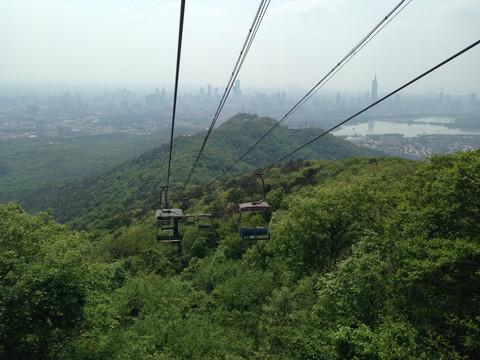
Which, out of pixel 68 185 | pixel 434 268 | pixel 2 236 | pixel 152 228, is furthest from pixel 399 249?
pixel 68 185

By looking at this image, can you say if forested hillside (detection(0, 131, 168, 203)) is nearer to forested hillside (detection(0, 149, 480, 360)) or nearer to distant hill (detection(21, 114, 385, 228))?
distant hill (detection(21, 114, 385, 228))

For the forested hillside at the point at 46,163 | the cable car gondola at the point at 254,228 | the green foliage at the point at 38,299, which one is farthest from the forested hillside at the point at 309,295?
the forested hillside at the point at 46,163

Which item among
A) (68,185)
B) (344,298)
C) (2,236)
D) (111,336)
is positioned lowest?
(68,185)

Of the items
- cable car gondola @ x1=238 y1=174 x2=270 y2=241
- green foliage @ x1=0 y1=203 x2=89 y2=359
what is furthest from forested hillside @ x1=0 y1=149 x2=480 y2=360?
cable car gondola @ x1=238 y1=174 x2=270 y2=241

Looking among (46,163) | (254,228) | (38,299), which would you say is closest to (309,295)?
(254,228)

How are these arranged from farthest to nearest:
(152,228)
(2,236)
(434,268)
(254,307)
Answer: (152,228), (254,307), (2,236), (434,268)

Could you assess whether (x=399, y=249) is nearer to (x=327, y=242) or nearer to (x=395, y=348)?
(x=395, y=348)
